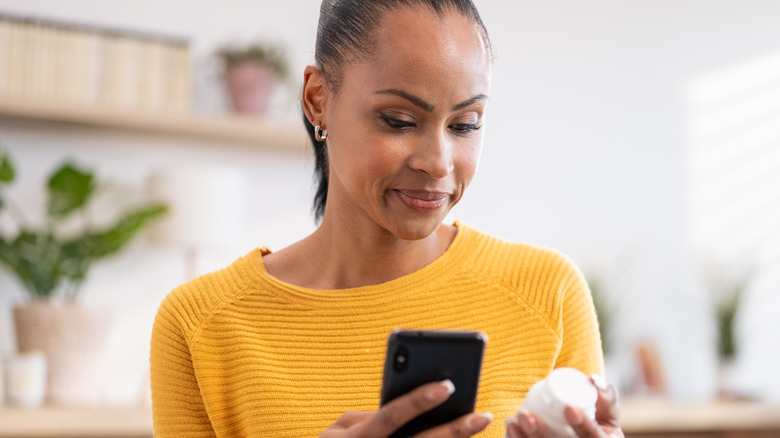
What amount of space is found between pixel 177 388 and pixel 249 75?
196 cm

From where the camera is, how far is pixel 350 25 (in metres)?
1.17

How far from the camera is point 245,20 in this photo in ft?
10.6

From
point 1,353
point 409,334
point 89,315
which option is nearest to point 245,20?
point 89,315

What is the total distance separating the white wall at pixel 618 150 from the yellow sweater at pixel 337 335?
197 cm

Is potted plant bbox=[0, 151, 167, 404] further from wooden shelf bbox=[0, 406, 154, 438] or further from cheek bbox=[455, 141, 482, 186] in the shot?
cheek bbox=[455, 141, 482, 186]

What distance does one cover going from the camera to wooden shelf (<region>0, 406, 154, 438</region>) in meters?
2.53

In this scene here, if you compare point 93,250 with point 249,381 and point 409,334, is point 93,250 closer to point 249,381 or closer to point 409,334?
point 249,381

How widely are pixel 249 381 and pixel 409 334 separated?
1.52 ft

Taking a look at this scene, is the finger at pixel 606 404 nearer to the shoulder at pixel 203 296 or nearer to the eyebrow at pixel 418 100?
the eyebrow at pixel 418 100

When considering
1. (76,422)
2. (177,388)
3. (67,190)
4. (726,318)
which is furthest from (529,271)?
(726,318)

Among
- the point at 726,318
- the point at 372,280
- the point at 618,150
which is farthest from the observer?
the point at 618,150

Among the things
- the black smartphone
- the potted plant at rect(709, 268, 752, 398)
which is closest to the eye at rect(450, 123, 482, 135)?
the black smartphone

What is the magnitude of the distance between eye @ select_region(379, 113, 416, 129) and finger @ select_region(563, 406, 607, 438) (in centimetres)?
42

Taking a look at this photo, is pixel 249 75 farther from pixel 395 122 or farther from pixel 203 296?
pixel 395 122
